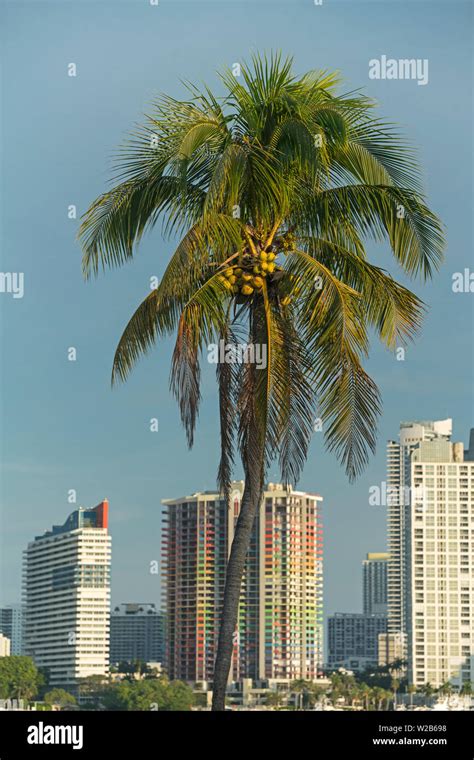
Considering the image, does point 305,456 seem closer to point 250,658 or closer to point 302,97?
point 302,97

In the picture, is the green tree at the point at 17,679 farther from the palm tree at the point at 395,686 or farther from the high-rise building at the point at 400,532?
the high-rise building at the point at 400,532

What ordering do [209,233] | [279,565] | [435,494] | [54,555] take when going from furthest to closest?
[54,555], [279,565], [435,494], [209,233]

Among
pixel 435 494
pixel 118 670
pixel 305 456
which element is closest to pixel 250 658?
pixel 118 670

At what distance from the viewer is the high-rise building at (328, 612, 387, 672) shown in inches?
3871

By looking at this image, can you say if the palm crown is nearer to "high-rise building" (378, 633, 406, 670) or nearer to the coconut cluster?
the coconut cluster

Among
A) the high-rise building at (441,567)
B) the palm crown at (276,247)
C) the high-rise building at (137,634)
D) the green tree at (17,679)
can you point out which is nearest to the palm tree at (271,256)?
the palm crown at (276,247)

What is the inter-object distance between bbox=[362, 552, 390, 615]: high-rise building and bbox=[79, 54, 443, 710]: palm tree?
99022 mm

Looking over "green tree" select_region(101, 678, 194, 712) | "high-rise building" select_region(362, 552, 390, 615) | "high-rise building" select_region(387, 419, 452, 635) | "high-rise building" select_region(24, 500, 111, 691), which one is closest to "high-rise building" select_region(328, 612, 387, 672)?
"high-rise building" select_region(362, 552, 390, 615)

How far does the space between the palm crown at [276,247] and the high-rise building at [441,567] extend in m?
74.9

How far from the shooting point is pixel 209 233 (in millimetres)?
6965

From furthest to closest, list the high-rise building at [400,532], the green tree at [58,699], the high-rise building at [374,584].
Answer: the high-rise building at [374,584] → the high-rise building at [400,532] → the green tree at [58,699]

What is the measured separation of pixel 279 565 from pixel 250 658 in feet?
26.3

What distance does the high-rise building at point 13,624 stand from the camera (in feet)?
324

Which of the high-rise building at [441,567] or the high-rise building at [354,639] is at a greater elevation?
the high-rise building at [441,567]
